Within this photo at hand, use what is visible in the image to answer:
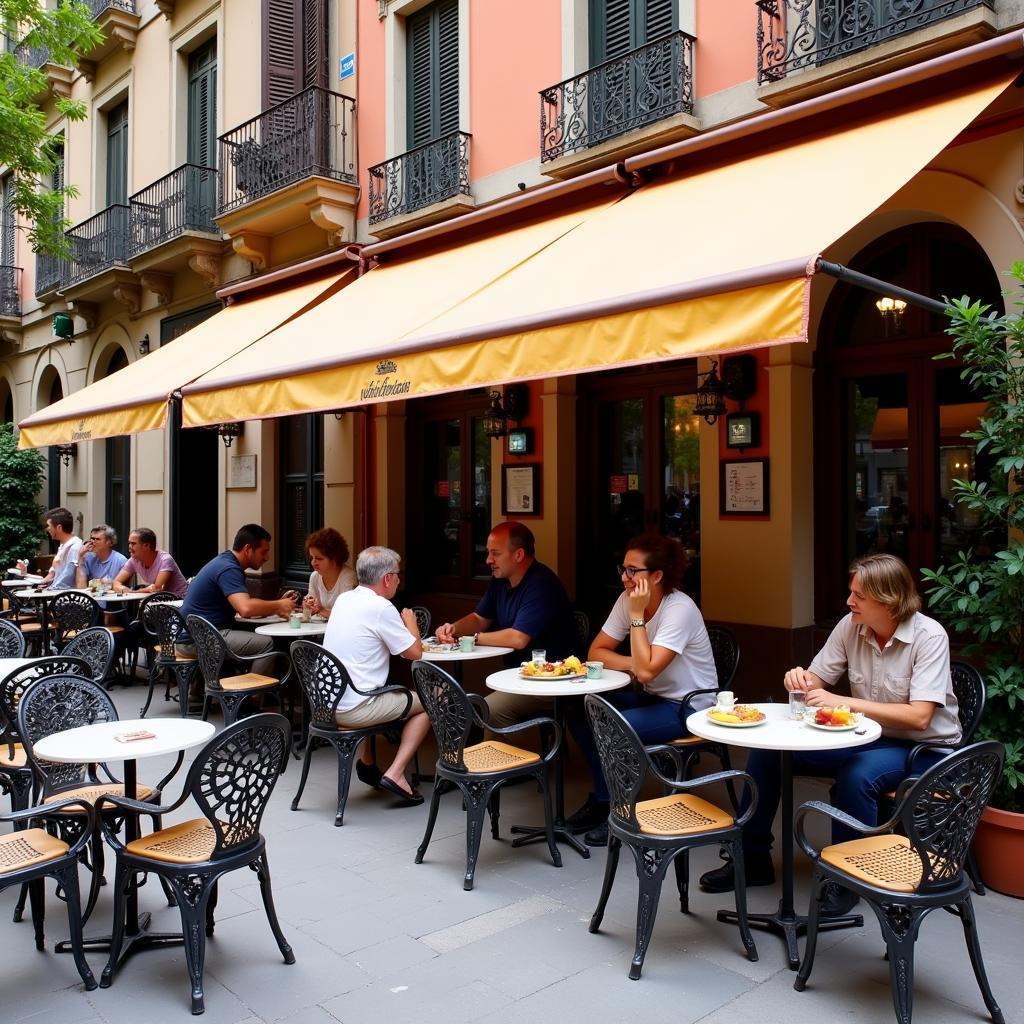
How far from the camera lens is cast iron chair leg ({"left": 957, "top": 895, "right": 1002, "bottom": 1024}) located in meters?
3.31

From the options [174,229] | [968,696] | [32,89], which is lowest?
[968,696]

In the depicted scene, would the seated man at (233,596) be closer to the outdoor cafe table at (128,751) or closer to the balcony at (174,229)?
the outdoor cafe table at (128,751)

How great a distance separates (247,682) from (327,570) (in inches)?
43.5

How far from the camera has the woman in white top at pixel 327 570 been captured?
299 inches

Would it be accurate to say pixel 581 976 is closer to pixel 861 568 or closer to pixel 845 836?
pixel 845 836

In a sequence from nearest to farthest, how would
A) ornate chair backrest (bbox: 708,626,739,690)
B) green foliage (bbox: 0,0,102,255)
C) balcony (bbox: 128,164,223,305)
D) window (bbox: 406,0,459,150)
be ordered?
ornate chair backrest (bbox: 708,626,739,690) → window (bbox: 406,0,459,150) → green foliage (bbox: 0,0,102,255) → balcony (bbox: 128,164,223,305)

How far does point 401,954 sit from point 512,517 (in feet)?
17.4

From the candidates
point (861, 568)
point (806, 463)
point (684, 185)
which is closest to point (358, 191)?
point (684, 185)

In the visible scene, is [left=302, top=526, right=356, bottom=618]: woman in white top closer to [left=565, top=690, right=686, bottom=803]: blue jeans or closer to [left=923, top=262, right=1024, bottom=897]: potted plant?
[left=565, top=690, right=686, bottom=803]: blue jeans

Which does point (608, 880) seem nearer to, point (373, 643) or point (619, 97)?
point (373, 643)

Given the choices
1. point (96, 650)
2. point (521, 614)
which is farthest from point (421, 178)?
point (96, 650)

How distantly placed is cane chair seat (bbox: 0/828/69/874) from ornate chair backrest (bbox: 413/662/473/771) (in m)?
1.77

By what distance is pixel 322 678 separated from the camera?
5605 millimetres

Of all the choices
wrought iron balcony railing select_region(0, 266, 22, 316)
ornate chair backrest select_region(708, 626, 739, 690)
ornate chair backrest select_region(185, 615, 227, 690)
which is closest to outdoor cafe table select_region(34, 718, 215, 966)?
ornate chair backrest select_region(185, 615, 227, 690)
